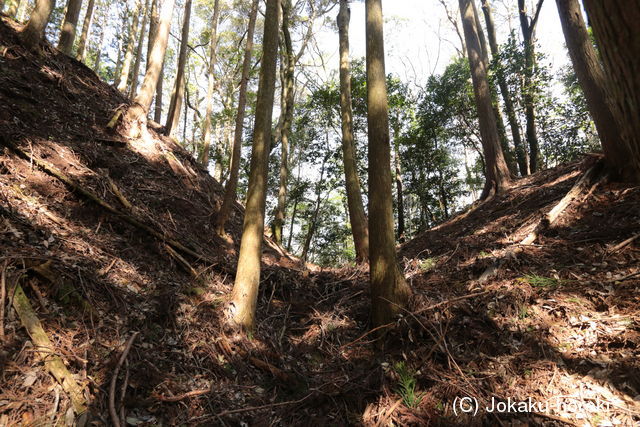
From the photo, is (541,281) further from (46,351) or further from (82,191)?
(82,191)

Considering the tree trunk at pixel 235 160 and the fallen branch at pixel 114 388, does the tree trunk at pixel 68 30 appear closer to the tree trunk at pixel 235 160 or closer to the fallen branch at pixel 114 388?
the tree trunk at pixel 235 160

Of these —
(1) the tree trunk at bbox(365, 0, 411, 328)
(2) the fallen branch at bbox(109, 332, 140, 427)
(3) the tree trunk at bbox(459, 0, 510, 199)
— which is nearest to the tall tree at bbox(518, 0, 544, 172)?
(3) the tree trunk at bbox(459, 0, 510, 199)

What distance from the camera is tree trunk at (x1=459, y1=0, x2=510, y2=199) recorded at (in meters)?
8.65

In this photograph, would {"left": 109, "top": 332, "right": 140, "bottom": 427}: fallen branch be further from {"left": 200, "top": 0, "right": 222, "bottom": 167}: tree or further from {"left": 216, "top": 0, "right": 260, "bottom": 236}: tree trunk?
{"left": 200, "top": 0, "right": 222, "bottom": 167}: tree

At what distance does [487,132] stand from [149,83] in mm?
8395

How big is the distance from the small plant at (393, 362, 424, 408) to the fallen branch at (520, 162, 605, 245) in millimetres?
2629

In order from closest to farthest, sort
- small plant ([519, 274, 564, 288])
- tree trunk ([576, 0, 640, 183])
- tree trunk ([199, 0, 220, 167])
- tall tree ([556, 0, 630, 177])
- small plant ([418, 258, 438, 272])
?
tree trunk ([576, 0, 640, 183]) → small plant ([519, 274, 564, 288]) → tall tree ([556, 0, 630, 177]) → small plant ([418, 258, 438, 272]) → tree trunk ([199, 0, 220, 167])

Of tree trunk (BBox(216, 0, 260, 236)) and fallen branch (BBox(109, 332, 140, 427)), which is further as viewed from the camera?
tree trunk (BBox(216, 0, 260, 236))

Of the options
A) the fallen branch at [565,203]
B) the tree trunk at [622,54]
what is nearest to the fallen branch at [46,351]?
the tree trunk at [622,54]

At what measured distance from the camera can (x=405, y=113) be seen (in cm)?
1502

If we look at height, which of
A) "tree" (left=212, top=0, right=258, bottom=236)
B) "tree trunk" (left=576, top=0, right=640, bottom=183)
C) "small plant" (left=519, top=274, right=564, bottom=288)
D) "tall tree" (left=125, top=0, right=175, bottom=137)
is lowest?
"small plant" (left=519, top=274, right=564, bottom=288)

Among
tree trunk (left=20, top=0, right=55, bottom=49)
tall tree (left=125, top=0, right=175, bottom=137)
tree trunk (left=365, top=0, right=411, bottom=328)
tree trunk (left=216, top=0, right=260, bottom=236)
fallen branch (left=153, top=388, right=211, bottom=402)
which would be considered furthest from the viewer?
tall tree (left=125, top=0, right=175, bottom=137)

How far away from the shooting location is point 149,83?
7602 mm

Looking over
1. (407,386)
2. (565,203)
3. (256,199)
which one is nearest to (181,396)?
(407,386)
